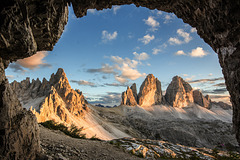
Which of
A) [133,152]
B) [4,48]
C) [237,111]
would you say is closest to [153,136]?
[133,152]

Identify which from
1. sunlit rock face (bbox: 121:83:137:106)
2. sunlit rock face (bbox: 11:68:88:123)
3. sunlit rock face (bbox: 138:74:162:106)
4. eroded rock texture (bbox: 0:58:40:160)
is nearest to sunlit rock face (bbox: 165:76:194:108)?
sunlit rock face (bbox: 138:74:162:106)

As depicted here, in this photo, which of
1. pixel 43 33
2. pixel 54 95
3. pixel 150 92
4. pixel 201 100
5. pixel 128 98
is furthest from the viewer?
pixel 201 100

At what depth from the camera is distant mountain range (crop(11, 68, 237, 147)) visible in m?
47.3

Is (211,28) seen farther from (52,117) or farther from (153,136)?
(153,136)

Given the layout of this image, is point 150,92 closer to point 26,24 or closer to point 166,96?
point 166,96

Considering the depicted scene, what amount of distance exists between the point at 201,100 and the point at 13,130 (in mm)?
185915

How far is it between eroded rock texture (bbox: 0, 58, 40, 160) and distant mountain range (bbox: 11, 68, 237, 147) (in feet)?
100

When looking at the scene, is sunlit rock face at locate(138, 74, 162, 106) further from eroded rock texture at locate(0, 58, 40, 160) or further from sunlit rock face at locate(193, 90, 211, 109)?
eroded rock texture at locate(0, 58, 40, 160)

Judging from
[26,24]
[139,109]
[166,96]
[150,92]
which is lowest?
[139,109]

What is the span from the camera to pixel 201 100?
151 metres

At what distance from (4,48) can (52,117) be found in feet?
138

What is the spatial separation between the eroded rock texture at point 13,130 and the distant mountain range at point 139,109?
100 feet

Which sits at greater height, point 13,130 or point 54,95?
point 54,95

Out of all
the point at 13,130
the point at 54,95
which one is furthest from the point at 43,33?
the point at 54,95
